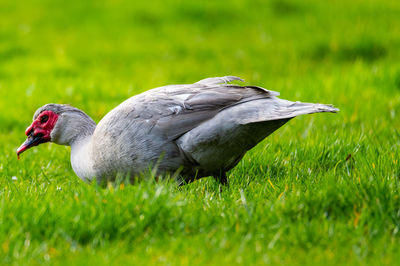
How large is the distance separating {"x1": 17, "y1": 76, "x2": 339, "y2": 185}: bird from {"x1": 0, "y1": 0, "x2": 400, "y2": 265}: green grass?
0.25 meters

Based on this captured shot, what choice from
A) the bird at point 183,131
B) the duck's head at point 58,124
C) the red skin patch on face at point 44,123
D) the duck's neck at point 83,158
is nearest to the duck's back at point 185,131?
the bird at point 183,131

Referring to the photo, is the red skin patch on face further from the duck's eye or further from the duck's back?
the duck's back

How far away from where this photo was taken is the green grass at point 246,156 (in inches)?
122

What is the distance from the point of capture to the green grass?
10.2 ft

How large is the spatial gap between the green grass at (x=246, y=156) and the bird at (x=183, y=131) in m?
0.25

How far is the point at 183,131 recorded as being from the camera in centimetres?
405

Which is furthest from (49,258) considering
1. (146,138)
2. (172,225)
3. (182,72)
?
(182,72)

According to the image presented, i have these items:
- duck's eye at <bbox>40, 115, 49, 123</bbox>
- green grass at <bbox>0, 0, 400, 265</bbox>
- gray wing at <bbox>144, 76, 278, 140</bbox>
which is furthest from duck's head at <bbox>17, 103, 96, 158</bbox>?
gray wing at <bbox>144, 76, 278, 140</bbox>

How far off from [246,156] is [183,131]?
1067 millimetres

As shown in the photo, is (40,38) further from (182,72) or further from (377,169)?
(377,169)

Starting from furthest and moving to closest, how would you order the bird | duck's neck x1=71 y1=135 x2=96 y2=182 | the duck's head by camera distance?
the duck's head
duck's neck x1=71 y1=135 x2=96 y2=182
the bird

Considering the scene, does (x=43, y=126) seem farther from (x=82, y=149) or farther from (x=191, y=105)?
(x=191, y=105)

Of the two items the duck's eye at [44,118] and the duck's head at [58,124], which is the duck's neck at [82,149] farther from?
the duck's eye at [44,118]

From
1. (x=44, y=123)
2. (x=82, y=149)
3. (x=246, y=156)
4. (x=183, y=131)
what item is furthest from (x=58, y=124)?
(x=246, y=156)
